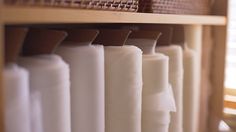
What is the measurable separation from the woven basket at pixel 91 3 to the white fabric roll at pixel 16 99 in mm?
81

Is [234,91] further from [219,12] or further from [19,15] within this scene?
[19,15]

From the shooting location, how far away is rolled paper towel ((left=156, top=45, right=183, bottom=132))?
797mm

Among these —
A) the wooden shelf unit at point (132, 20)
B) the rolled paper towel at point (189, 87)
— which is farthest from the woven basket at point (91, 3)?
the rolled paper towel at point (189, 87)

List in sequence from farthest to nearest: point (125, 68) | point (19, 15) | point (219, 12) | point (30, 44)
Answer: point (219, 12) < point (125, 68) < point (30, 44) < point (19, 15)

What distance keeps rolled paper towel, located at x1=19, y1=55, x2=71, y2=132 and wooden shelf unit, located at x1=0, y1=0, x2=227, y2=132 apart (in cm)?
7

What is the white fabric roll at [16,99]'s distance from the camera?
0.39 m

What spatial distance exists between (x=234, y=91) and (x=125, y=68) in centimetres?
66

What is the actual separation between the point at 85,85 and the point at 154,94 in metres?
0.21

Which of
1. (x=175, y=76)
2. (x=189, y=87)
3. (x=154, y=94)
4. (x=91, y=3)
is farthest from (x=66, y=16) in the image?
(x=189, y=87)

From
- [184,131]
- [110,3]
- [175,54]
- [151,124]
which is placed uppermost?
[110,3]

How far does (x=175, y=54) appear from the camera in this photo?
31.4 inches

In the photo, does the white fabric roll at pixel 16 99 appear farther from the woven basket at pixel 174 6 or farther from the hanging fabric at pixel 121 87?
the woven basket at pixel 174 6

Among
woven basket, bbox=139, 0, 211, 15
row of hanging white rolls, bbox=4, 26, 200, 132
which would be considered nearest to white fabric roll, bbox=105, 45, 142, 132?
row of hanging white rolls, bbox=4, 26, 200, 132

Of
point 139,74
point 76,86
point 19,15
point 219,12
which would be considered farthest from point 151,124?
point 219,12
